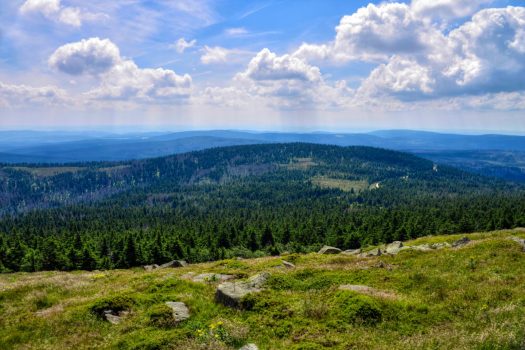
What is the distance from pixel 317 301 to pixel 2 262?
336 feet

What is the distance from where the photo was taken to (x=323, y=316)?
1783 centimetres

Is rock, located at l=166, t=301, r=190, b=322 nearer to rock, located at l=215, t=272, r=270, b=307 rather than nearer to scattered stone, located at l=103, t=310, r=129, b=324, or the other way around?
rock, located at l=215, t=272, r=270, b=307

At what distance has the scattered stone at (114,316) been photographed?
20.4 m

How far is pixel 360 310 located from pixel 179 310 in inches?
404

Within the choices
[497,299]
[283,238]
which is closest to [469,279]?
[497,299]

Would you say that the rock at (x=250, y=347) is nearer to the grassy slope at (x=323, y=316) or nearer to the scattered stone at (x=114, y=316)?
the grassy slope at (x=323, y=316)

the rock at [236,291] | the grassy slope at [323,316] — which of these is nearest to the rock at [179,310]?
the grassy slope at [323,316]

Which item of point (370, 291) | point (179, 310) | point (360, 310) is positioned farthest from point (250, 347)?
point (370, 291)

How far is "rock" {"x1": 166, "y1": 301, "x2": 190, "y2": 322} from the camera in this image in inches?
756

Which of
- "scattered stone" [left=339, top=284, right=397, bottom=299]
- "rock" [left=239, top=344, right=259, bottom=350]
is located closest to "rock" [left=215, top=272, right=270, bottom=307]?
"rock" [left=239, top=344, right=259, bottom=350]

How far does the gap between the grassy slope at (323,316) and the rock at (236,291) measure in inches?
24.9

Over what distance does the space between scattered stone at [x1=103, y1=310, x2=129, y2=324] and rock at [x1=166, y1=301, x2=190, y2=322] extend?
2.80 m

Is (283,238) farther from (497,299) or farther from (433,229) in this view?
(497,299)

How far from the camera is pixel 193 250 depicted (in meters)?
94.9
